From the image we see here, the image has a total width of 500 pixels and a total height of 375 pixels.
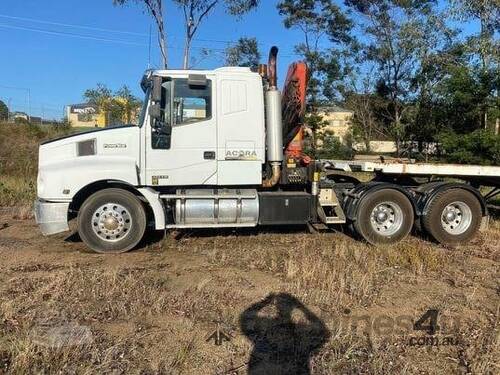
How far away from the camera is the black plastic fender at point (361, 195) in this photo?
9.05 m

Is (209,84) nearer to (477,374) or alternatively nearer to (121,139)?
(121,139)

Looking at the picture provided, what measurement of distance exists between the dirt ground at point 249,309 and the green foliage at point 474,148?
1148 cm

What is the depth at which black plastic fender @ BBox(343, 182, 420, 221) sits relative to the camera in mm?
9047

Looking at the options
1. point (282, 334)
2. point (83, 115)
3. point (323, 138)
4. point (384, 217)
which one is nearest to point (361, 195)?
point (384, 217)

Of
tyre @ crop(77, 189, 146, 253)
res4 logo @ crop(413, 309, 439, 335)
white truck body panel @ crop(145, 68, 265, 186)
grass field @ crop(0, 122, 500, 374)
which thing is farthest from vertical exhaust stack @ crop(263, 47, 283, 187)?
res4 logo @ crop(413, 309, 439, 335)

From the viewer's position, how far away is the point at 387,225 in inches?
364

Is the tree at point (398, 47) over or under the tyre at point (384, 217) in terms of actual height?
over

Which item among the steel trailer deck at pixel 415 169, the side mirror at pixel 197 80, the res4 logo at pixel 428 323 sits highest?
the side mirror at pixel 197 80

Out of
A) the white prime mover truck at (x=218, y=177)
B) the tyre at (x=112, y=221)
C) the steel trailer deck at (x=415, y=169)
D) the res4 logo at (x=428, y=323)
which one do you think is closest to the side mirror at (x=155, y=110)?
the white prime mover truck at (x=218, y=177)

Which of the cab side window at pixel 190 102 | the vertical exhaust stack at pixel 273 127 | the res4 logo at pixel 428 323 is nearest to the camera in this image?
the res4 logo at pixel 428 323

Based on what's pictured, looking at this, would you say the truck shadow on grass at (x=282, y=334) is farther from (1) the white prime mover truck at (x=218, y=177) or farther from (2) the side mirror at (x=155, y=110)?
(2) the side mirror at (x=155, y=110)

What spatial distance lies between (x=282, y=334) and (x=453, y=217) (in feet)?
18.7

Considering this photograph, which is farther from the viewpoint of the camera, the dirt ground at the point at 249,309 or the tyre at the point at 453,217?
the tyre at the point at 453,217

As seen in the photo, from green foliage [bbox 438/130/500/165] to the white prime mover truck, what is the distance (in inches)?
414
